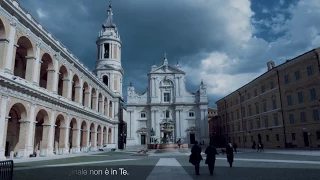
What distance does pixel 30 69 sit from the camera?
979 inches

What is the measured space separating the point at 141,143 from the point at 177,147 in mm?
26201

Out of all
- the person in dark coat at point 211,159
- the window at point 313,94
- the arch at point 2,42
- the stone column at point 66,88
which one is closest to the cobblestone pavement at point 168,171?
the person in dark coat at point 211,159

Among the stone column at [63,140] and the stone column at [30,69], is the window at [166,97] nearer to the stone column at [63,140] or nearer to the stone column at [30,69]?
the stone column at [63,140]

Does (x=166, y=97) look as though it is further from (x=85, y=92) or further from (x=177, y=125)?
(x=85, y=92)

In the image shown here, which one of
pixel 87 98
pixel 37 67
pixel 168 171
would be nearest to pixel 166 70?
pixel 87 98

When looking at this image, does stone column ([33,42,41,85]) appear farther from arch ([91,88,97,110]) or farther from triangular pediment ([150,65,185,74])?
triangular pediment ([150,65,185,74])

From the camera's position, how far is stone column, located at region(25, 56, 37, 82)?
24688mm

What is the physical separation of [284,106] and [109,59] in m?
41.3

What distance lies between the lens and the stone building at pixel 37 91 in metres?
20.9

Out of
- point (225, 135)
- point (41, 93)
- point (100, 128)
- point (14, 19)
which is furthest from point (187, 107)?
point (14, 19)

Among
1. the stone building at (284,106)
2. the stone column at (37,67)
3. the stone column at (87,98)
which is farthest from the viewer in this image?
the stone column at (87,98)

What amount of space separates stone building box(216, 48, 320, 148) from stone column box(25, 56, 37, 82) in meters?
32.2

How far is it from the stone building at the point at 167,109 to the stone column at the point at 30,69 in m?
36.1

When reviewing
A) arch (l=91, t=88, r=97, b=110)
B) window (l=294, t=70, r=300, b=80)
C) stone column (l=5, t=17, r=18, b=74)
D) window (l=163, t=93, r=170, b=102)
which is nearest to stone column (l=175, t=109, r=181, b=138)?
window (l=163, t=93, r=170, b=102)
